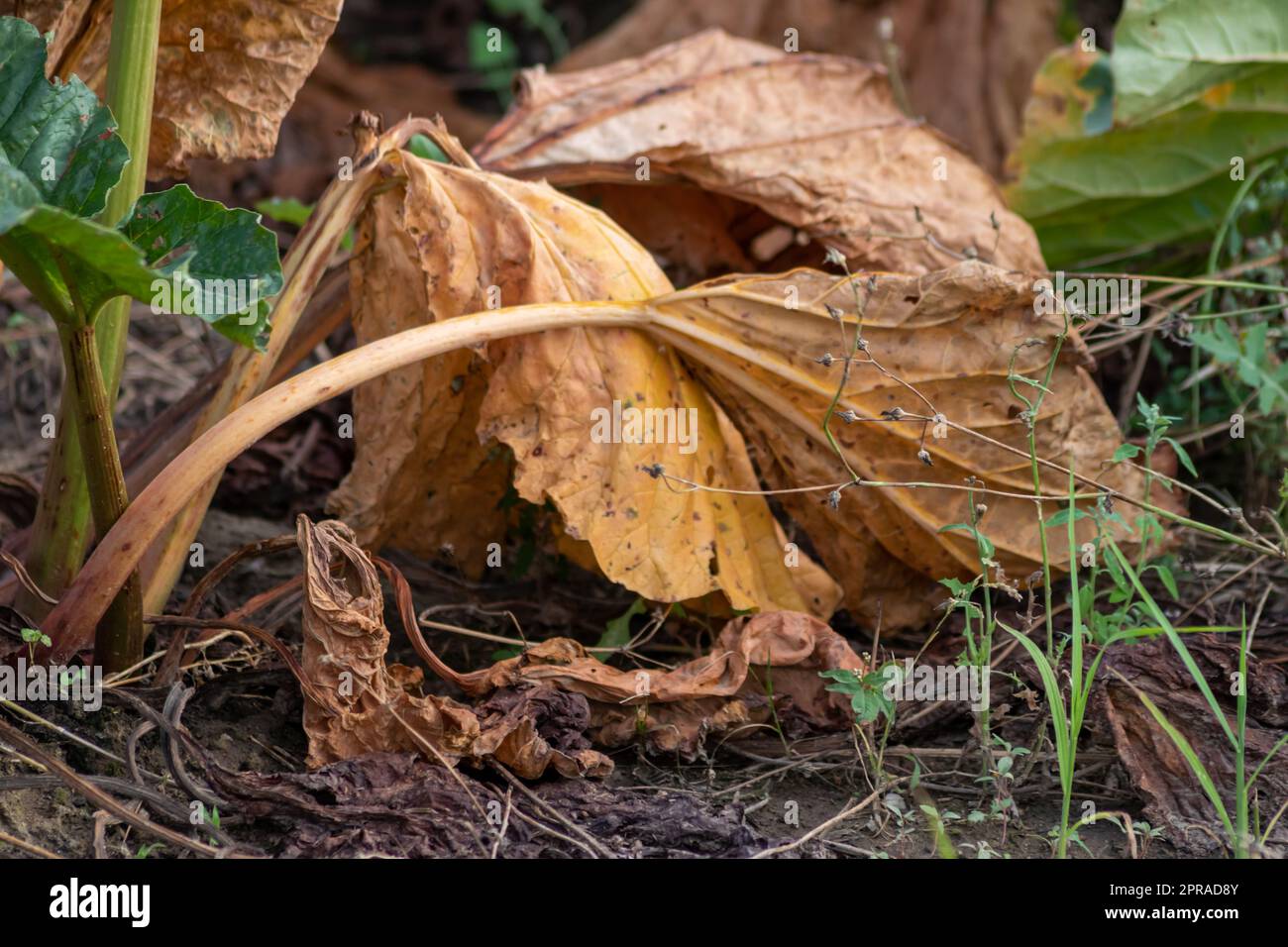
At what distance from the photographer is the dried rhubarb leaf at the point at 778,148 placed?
2.37 metres

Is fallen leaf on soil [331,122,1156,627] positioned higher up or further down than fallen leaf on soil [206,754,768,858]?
higher up

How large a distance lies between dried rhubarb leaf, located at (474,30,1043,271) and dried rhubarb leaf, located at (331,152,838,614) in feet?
0.98

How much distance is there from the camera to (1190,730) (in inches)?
67.6

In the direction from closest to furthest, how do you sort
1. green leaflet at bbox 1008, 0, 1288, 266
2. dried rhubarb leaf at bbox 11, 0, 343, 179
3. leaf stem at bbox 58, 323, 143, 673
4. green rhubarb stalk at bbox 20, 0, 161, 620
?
leaf stem at bbox 58, 323, 143, 673 < green rhubarb stalk at bbox 20, 0, 161, 620 < dried rhubarb leaf at bbox 11, 0, 343, 179 < green leaflet at bbox 1008, 0, 1288, 266

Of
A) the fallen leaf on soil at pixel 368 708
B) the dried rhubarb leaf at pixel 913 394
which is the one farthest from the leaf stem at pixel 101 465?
the dried rhubarb leaf at pixel 913 394

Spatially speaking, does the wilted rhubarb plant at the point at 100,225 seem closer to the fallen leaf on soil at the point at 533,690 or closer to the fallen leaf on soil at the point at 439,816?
the fallen leaf on soil at the point at 533,690

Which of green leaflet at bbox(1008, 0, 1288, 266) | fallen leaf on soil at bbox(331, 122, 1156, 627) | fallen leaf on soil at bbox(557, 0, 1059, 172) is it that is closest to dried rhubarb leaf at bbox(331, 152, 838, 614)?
fallen leaf on soil at bbox(331, 122, 1156, 627)

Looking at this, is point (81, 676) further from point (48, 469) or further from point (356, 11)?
point (356, 11)

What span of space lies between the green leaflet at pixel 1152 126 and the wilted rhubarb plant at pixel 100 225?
6.37ft

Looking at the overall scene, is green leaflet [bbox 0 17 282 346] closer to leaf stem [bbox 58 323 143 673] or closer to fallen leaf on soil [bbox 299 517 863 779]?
leaf stem [bbox 58 323 143 673]

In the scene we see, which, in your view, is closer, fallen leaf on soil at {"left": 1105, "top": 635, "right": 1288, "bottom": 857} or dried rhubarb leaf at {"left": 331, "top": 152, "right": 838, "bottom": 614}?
fallen leaf on soil at {"left": 1105, "top": 635, "right": 1288, "bottom": 857}

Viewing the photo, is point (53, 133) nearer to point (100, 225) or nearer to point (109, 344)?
point (100, 225)

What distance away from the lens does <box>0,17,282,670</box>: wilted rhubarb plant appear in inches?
56.7
